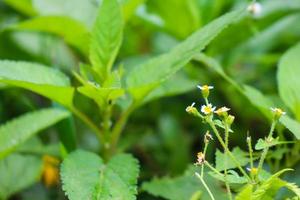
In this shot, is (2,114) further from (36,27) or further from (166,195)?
(166,195)

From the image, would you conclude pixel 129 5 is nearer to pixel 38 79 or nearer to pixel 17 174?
pixel 38 79

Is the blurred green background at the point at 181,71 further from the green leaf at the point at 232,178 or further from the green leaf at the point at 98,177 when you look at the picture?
the green leaf at the point at 232,178

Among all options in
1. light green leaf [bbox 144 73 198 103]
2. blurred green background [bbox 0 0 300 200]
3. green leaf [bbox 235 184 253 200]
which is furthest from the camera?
blurred green background [bbox 0 0 300 200]

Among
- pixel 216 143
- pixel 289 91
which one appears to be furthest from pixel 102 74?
pixel 216 143

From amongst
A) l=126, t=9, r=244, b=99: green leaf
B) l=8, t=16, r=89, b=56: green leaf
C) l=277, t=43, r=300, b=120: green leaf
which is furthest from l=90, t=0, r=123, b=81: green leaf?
l=277, t=43, r=300, b=120: green leaf

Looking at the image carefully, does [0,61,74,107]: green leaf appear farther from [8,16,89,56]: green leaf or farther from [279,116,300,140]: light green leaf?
[279,116,300,140]: light green leaf
